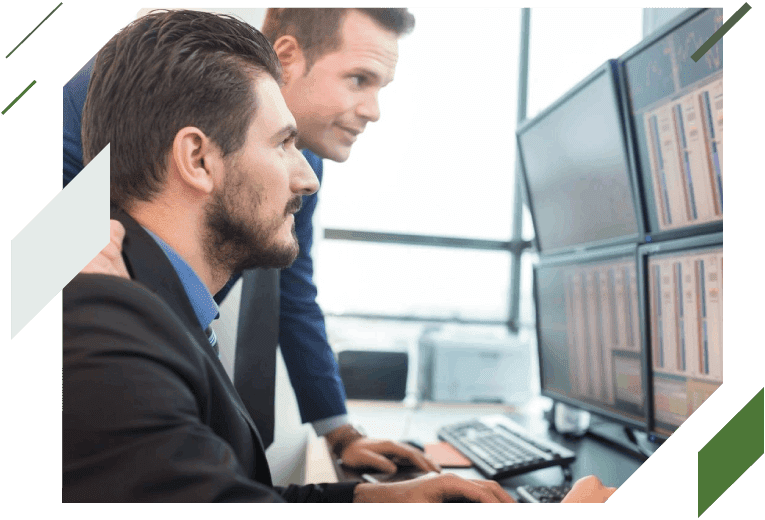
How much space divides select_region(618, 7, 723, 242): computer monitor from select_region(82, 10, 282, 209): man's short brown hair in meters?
0.69

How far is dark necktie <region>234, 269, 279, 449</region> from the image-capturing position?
0.68 metres

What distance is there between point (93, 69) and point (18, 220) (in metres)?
0.18

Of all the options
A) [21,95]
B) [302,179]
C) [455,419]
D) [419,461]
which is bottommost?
[455,419]

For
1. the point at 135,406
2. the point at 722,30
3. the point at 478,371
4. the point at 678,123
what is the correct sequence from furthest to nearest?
1. the point at 478,371
2. the point at 678,123
3. the point at 722,30
4. the point at 135,406

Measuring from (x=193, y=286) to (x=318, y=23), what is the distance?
1.23 ft

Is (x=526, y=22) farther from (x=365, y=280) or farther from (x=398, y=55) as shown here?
(x=365, y=280)

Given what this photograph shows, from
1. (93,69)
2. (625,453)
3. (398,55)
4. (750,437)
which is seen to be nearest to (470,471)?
(625,453)

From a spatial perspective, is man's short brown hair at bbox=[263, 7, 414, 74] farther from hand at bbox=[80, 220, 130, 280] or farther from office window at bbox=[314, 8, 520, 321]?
hand at bbox=[80, 220, 130, 280]

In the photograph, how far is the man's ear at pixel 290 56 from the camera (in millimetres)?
602

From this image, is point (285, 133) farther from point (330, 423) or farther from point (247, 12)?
point (330, 423)

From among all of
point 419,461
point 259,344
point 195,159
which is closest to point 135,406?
point 195,159

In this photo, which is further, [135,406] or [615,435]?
[615,435]

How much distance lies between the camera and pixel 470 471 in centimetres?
89

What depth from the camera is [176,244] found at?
1.56 feet
